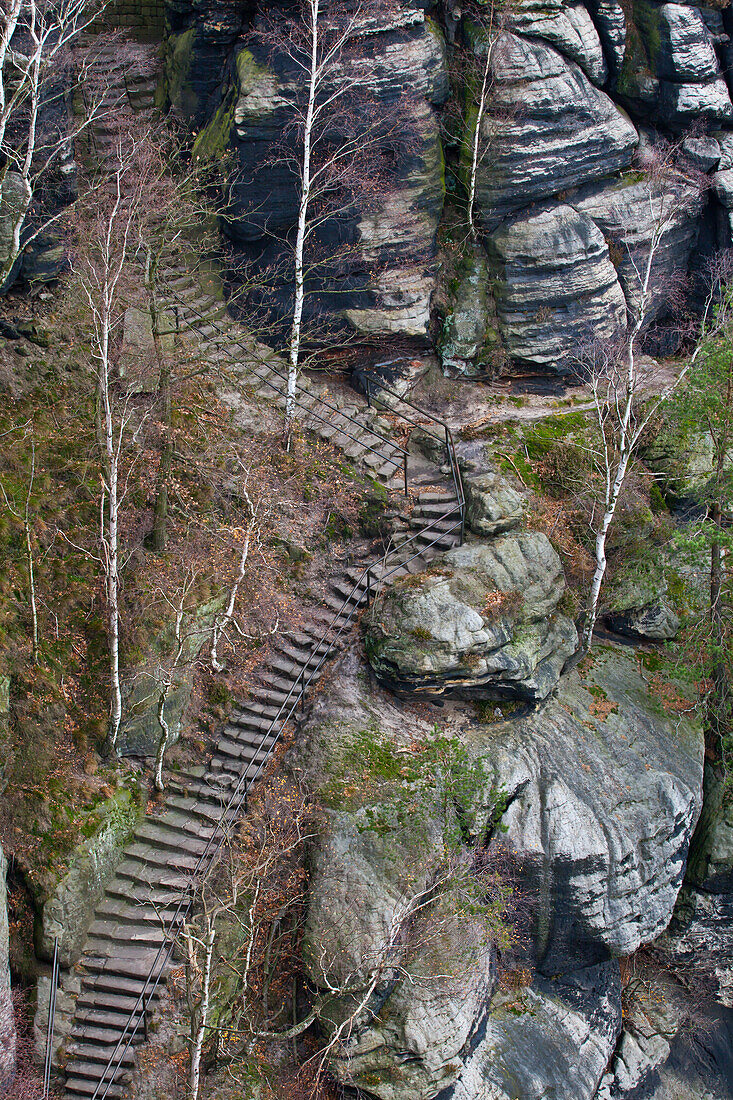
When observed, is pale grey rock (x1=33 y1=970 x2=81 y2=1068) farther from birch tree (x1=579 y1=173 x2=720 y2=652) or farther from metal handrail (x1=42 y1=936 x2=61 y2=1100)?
birch tree (x1=579 y1=173 x2=720 y2=652)

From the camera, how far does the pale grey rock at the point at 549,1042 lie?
15.3 meters

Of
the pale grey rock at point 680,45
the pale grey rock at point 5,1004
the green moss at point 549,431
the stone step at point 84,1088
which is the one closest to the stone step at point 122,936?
the pale grey rock at point 5,1004

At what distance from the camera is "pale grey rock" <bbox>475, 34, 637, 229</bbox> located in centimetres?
2205

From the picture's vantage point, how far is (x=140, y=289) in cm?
2070

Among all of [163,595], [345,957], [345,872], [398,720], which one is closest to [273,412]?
[163,595]

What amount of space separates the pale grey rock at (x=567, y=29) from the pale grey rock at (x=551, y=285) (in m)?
3.94

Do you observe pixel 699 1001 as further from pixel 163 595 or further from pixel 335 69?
pixel 335 69

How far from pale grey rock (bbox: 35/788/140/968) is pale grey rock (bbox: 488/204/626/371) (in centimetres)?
1588

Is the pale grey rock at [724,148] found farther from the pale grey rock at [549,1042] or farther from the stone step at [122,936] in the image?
the stone step at [122,936]

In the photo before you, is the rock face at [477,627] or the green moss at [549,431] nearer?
the rock face at [477,627]

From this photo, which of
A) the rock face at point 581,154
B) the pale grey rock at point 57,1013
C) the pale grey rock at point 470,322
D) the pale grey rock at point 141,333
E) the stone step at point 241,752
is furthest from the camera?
the pale grey rock at point 470,322

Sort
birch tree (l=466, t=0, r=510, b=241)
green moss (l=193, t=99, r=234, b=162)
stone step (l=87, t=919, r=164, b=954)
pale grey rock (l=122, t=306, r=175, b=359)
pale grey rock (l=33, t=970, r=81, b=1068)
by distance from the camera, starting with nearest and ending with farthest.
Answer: pale grey rock (l=33, t=970, r=81, b=1068) → stone step (l=87, t=919, r=164, b=954) → pale grey rock (l=122, t=306, r=175, b=359) → green moss (l=193, t=99, r=234, b=162) → birch tree (l=466, t=0, r=510, b=241)

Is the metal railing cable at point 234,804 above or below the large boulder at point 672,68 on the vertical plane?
below

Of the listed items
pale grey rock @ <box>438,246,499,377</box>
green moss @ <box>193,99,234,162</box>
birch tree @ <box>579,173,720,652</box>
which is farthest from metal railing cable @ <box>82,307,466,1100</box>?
green moss @ <box>193,99,234,162</box>
